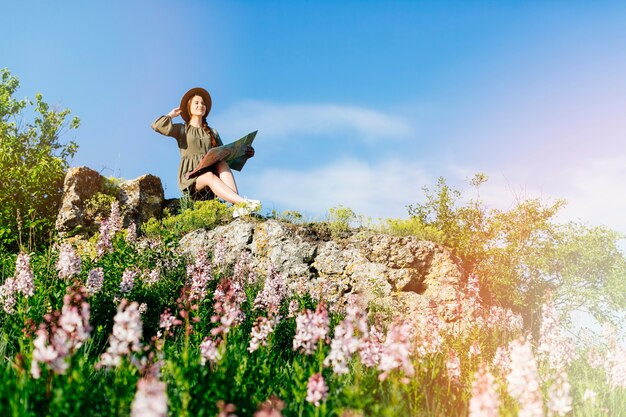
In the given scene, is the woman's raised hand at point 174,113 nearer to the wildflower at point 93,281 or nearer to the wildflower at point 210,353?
the wildflower at point 93,281

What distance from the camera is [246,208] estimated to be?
32.3 feet

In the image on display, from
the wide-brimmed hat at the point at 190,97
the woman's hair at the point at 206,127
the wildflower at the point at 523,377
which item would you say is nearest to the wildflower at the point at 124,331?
the wildflower at the point at 523,377

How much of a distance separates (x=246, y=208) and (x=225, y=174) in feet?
6.16

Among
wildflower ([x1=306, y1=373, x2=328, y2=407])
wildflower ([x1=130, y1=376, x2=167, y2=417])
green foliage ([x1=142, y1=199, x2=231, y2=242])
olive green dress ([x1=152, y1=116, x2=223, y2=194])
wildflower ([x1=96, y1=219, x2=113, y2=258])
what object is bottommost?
wildflower ([x1=130, y1=376, x2=167, y2=417])

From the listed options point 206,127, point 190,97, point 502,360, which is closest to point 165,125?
point 206,127

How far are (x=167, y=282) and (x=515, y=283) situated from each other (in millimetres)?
6072

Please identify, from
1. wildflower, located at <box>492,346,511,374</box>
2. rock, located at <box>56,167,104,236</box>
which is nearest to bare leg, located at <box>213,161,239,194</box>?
rock, located at <box>56,167,104,236</box>

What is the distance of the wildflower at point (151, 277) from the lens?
6.98m

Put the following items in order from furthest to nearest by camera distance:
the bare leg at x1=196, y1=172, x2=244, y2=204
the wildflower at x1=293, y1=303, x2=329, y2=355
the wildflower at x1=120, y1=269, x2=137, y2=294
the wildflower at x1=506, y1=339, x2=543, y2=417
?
1. the bare leg at x1=196, y1=172, x2=244, y2=204
2. the wildflower at x1=120, y1=269, x2=137, y2=294
3. the wildflower at x1=293, y1=303, x2=329, y2=355
4. the wildflower at x1=506, y1=339, x2=543, y2=417

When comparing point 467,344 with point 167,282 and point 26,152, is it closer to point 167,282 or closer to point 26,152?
point 167,282

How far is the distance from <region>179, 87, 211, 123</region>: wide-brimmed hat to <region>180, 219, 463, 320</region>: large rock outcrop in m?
4.52

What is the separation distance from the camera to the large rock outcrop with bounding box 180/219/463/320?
26.0 ft

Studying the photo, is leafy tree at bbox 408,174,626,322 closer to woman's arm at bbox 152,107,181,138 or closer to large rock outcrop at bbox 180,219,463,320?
large rock outcrop at bbox 180,219,463,320

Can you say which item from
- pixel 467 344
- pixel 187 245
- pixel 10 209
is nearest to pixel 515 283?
pixel 467 344
